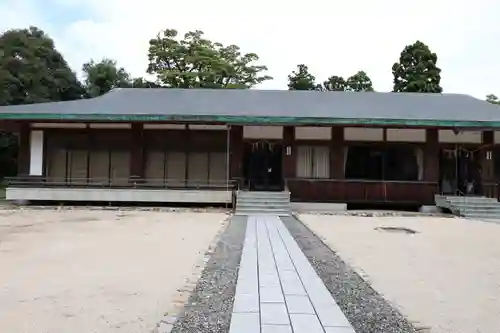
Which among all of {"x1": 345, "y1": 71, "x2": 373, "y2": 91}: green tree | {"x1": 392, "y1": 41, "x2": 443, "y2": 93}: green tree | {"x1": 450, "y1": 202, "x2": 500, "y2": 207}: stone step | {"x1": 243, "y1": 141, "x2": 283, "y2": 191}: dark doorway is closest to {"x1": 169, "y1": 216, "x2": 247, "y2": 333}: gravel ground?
{"x1": 243, "y1": 141, "x2": 283, "y2": 191}: dark doorway

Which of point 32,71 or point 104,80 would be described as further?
point 104,80

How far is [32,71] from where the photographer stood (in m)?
29.3

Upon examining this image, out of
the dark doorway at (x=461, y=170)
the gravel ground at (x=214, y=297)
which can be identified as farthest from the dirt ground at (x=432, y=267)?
the dark doorway at (x=461, y=170)

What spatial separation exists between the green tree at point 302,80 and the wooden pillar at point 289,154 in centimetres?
2510

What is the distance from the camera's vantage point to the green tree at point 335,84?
4138 cm

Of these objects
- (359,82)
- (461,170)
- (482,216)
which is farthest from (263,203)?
(359,82)

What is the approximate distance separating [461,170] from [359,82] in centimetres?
2528

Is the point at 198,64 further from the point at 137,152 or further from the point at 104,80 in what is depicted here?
the point at 137,152

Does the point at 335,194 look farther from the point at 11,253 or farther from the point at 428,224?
the point at 11,253

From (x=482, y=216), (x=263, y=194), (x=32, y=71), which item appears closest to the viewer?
(x=482, y=216)

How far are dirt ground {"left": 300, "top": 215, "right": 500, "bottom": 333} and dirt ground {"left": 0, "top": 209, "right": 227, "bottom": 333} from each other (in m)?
2.23

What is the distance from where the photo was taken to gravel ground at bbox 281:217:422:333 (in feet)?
11.7

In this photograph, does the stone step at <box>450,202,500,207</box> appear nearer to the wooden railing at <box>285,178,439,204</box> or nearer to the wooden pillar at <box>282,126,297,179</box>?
the wooden railing at <box>285,178,439,204</box>

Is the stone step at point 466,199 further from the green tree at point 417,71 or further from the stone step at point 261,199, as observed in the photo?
the green tree at point 417,71
